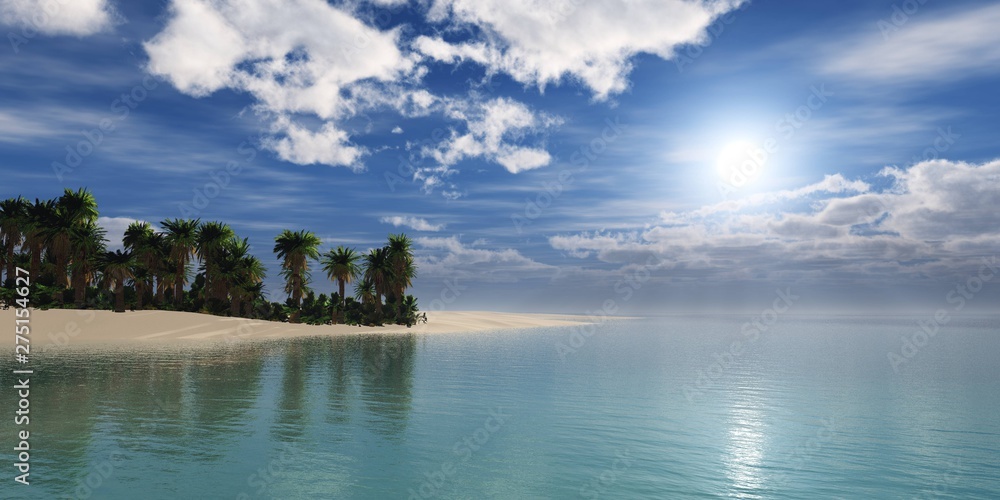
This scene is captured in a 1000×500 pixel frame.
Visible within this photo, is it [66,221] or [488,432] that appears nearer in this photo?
[488,432]

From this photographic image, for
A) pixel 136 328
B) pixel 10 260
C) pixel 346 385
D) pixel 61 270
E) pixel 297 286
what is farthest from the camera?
pixel 297 286

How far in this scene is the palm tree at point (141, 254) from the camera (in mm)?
80875

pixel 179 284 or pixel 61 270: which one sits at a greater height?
pixel 61 270

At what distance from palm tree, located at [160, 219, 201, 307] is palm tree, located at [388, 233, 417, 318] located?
3191 cm

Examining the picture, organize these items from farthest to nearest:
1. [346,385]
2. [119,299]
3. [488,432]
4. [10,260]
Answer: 1. [10,260]
2. [119,299]
3. [346,385]
4. [488,432]

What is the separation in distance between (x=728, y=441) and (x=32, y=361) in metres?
43.9

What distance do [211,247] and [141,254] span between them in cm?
936

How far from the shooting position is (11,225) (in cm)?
8044

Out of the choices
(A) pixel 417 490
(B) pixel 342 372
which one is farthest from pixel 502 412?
(B) pixel 342 372

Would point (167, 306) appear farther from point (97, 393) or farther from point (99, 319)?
point (97, 393)

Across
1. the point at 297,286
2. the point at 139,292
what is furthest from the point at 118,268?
the point at 297,286

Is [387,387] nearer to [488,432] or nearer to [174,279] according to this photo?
[488,432]

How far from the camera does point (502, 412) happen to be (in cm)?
2648

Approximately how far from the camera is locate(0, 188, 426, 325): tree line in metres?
73.1
